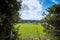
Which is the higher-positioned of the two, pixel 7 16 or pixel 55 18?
pixel 7 16

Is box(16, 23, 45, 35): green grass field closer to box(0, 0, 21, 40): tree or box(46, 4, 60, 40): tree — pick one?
box(46, 4, 60, 40): tree

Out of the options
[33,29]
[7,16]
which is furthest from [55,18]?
[7,16]

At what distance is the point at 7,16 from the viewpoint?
6.19 meters

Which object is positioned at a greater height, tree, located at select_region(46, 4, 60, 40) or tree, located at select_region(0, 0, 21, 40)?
tree, located at select_region(0, 0, 21, 40)

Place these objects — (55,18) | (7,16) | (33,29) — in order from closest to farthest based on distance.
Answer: (7,16) < (55,18) < (33,29)

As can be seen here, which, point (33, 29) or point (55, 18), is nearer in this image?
point (55, 18)

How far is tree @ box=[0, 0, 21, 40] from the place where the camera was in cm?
602

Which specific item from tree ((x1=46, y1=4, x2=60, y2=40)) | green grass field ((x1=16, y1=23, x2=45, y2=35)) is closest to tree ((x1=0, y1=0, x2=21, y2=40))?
green grass field ((x1=16, y1=23, x2=45, y2=35))

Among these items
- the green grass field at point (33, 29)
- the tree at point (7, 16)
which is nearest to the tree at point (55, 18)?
the green grass field at point (33, 29)

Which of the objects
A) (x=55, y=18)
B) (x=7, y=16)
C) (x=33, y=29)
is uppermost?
(x=7, y=16)

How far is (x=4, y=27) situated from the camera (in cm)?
611

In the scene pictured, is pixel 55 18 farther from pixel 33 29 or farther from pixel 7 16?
pixel 7 16

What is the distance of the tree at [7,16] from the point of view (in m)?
6.02

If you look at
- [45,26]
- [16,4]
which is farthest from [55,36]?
[16,4]
